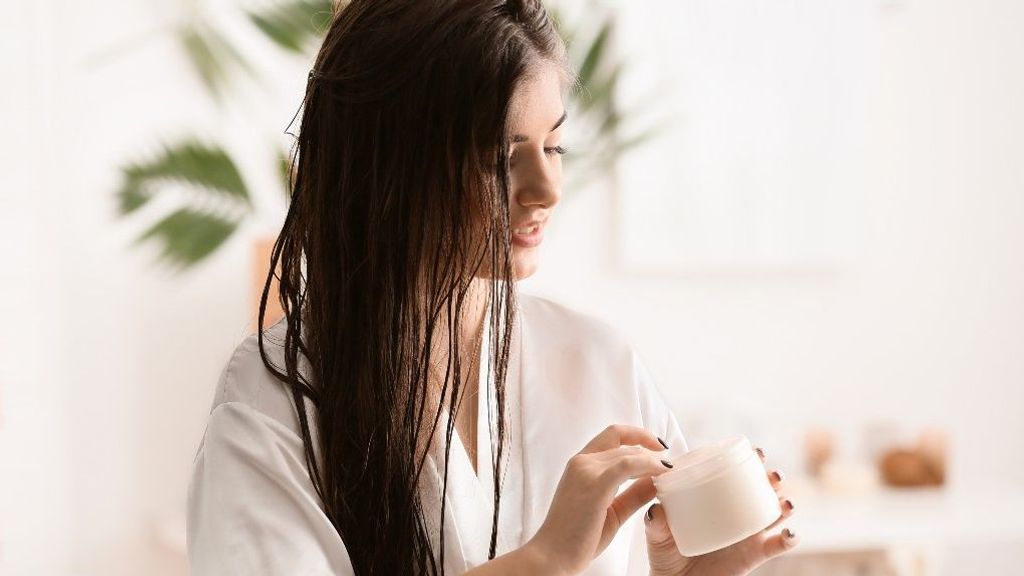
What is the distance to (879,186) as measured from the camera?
2766 millimetres

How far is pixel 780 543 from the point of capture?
3.20ft

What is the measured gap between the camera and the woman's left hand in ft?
3.19

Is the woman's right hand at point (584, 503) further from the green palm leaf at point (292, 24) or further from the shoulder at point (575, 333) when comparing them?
the green palm leaf at point (292, 24)

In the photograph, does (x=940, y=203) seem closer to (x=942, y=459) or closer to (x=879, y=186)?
(x=879, y=186)

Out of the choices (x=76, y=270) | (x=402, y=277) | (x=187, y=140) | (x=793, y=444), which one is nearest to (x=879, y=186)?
(x=793, y=444)

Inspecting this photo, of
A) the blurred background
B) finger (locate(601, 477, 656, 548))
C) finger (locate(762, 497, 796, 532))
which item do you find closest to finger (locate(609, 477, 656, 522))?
finger (locate(601, 477, 656, 548))

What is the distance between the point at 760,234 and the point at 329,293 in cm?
186

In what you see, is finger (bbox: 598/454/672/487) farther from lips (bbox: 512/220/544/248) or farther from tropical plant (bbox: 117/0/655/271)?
tropical plant (bbox: 117/0/655/271)

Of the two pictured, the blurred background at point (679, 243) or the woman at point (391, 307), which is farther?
the blurred background at point (679, 243)

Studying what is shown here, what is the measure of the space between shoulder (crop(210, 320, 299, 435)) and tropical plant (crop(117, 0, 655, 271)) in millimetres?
1070

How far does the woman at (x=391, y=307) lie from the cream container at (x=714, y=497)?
24 millimetres

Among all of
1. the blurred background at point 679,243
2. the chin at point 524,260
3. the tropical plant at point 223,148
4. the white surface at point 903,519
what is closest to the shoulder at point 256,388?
the chin at point 524,260

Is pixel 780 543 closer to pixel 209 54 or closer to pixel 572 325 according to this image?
pixel 572 325

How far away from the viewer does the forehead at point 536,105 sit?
0.97 metres
